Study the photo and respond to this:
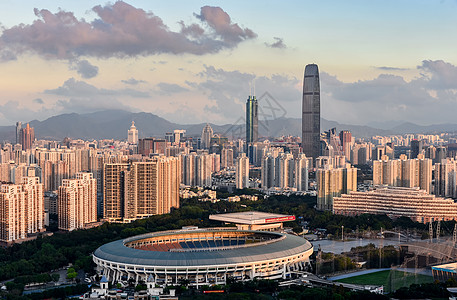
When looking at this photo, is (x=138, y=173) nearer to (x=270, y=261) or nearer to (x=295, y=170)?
(x=270, y=261)

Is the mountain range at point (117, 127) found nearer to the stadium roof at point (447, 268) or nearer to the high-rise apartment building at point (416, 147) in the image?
the high-rise apartment building at point (416, 147)

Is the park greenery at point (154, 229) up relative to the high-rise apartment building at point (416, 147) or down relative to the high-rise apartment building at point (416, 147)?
down

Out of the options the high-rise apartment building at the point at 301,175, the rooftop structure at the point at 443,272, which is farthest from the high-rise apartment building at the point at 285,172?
the rooftop structure at the point at 443,272

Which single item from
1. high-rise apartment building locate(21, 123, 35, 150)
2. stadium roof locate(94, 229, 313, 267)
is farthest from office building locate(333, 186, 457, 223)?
high-rise apartment building locate(21, 123, 35, 150)

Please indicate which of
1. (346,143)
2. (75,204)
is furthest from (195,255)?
(346,143)

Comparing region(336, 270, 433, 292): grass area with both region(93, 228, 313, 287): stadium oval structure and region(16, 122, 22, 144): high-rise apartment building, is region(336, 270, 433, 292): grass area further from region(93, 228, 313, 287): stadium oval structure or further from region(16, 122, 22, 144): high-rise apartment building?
region(16, 122, 22, 144): high-rise apartment building

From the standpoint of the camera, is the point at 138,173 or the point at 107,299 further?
the point at 138,173

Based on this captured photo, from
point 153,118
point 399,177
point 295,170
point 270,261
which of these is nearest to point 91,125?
point 153,118
